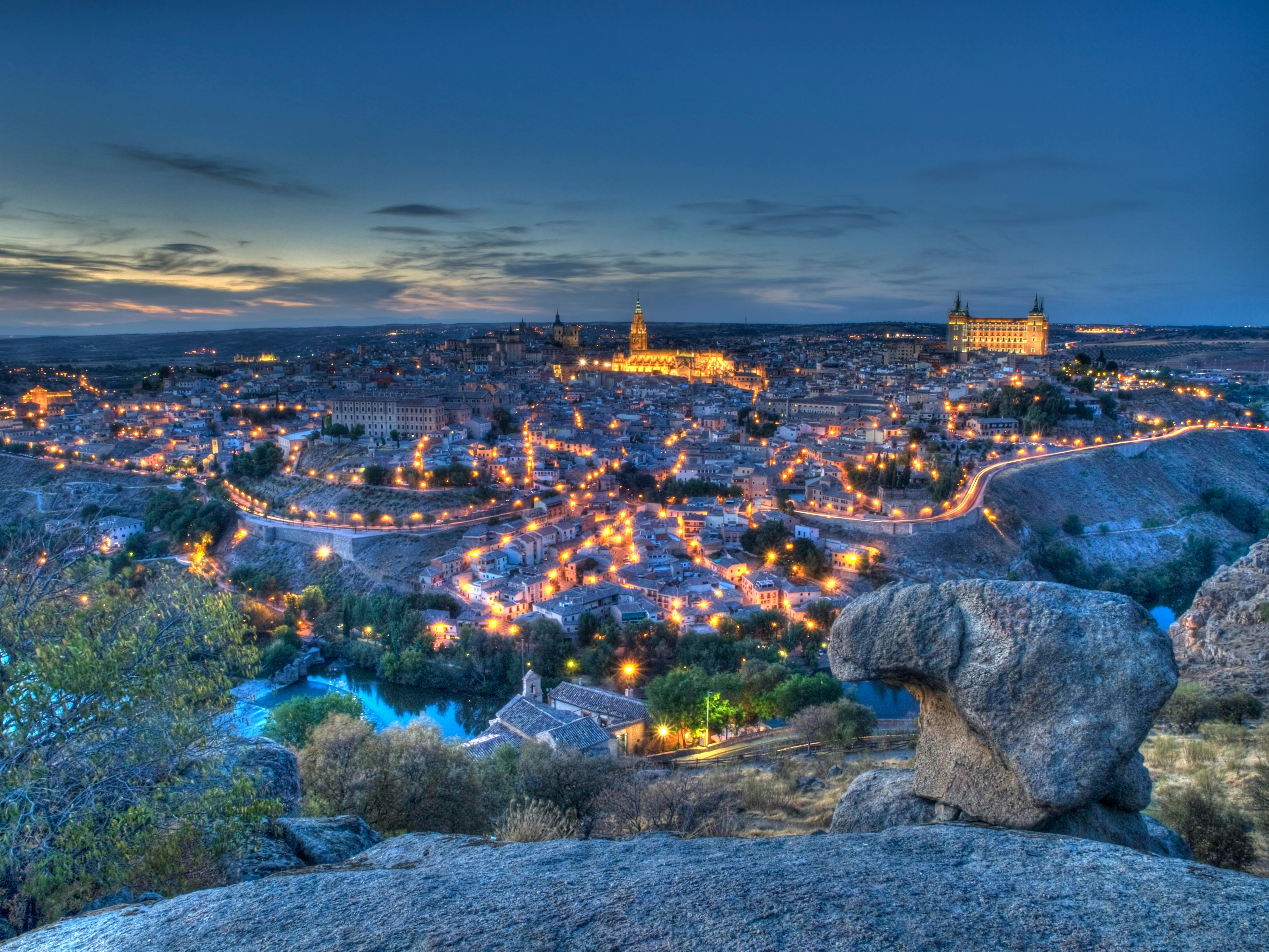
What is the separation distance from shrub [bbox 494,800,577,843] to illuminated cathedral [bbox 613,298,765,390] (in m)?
67.9

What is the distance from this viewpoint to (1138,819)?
3.91m

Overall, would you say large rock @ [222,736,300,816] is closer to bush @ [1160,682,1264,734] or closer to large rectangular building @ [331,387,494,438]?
Result: bush @ [1160,682,1264,734]

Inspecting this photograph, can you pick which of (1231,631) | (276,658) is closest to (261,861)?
(1231,631)

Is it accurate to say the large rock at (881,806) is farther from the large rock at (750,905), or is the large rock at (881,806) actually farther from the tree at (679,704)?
the tree at (679,704)

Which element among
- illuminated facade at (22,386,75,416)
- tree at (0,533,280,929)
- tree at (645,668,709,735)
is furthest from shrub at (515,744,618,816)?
illuminated facade at (22,386,75,416)

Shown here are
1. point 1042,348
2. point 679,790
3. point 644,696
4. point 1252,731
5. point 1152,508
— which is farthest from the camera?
point 1042,348

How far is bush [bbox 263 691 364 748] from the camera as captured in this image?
43.2ft

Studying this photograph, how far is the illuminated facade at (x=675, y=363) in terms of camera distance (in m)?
79.1

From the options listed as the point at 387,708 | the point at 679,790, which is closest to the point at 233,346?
the point at 387,708

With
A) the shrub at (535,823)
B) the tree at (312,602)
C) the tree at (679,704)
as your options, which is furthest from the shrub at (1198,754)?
the tree at (312,602)

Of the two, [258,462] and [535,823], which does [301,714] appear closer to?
[535,823]

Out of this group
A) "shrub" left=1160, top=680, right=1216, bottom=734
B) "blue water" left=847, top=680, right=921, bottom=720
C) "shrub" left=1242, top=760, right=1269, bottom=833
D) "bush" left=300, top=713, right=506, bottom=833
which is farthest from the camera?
"blue water" left=847, top=680, right=921, bottom=720

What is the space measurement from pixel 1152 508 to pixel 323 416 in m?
42.2

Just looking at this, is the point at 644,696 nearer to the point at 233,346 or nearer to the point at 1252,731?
the point at 1252,731
